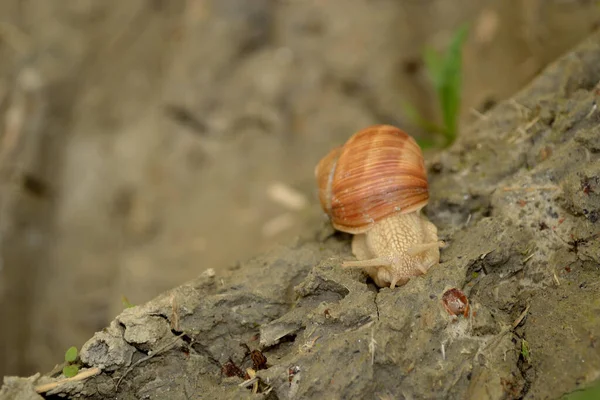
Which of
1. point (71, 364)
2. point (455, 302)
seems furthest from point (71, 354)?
point (455, 302)

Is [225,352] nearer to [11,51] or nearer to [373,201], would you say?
[373,201]

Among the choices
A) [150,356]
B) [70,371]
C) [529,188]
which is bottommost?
[529,188]

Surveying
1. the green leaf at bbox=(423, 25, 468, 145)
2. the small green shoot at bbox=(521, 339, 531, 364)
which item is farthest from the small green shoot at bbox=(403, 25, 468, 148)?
the small green shoot at bbox=(521, 339, 531, 364)

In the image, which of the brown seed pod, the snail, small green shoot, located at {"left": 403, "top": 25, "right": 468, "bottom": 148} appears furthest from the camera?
small green shoot, located at {"left": 403, "top": 25, "right": 468, "bottom": 148}

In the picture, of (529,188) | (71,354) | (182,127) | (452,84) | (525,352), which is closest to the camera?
(525,352)

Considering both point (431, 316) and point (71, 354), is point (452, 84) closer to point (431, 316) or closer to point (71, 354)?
point (431, 316)

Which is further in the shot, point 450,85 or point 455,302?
point 450,85

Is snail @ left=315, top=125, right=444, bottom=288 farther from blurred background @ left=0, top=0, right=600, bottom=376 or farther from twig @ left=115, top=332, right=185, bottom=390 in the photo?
blurred background @ left=0, top=0, right=600, bottom=376
